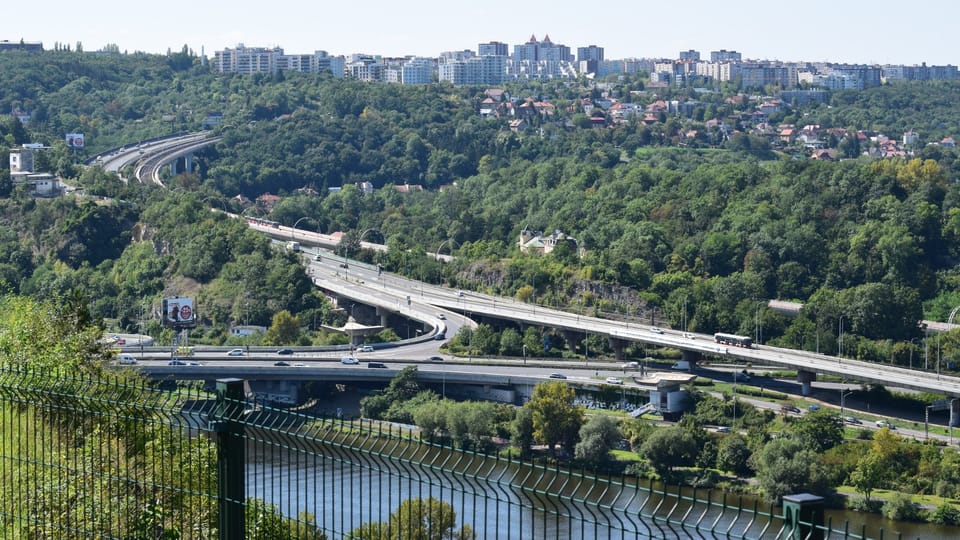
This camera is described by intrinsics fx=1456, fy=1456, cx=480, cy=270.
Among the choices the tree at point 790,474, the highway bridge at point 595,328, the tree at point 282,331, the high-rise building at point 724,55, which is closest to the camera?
the tree at point 790,474

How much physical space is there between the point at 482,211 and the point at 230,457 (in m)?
40.2

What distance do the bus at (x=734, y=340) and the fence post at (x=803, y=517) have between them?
80.0 feet

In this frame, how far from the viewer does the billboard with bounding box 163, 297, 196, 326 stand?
31.2m

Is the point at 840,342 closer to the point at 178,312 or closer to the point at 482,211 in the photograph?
the point at 178,312

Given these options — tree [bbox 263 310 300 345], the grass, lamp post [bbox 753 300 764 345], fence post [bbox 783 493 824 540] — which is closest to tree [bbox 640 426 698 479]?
the grass

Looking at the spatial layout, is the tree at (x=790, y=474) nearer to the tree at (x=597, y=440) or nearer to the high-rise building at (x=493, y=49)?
the tree at (x=597, y=440)

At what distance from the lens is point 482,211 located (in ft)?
148

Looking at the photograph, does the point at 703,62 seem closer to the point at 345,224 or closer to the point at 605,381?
the point at 345,224

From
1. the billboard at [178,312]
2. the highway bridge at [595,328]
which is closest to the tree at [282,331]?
the billboard at [178,312]

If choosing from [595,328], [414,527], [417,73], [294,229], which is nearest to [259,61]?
[417,73]

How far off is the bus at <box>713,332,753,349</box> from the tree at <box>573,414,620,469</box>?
6.80 m

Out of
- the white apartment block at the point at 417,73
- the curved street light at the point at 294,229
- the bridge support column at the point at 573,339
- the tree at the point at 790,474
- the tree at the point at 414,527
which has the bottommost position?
the bridge support column at the point at 573,339

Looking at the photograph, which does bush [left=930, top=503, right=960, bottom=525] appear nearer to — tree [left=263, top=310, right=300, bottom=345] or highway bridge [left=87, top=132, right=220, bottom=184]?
tree [left=263, top=310, right=300, bottom=345]

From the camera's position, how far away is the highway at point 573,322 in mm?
25234
